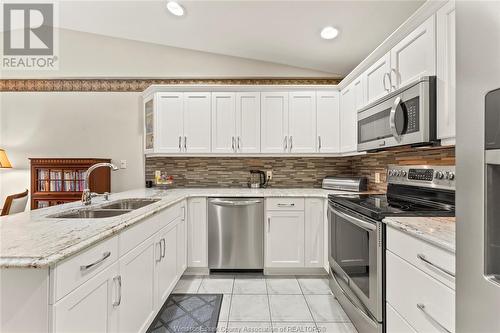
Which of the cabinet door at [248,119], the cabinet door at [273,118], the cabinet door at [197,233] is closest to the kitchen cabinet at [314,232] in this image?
the cabinet door at [273,118]

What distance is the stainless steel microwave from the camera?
1.53 m

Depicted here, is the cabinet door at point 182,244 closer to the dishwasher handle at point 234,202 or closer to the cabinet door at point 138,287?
the dishwasher handle at point 234,202

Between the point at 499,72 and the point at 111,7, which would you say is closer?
the point at 499,72

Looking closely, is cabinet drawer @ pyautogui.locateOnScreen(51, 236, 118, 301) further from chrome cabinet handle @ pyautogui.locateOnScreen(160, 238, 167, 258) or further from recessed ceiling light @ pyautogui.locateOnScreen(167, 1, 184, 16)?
recessed ceiling light @ pyautogui.locateOnScreen(167, 1, 184, 16)

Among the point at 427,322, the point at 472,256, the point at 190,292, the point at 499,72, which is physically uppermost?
the point at 499,72

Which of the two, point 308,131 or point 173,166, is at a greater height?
point 308,131

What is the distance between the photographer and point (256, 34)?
9.48 feet

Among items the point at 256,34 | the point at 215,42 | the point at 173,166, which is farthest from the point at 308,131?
the point at 173,166

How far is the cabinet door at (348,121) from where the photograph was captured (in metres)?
2.76

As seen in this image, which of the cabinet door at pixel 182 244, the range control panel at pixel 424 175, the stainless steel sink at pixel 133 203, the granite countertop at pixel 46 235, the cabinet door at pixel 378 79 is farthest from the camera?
the cabinet door at pixel 182 244

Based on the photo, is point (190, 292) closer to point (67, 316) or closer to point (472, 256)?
point (67, 316)

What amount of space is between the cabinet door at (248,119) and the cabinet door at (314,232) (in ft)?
3.37

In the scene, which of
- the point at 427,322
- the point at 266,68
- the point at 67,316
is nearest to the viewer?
the point at 67,316

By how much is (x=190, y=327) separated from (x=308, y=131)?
7.93ft
